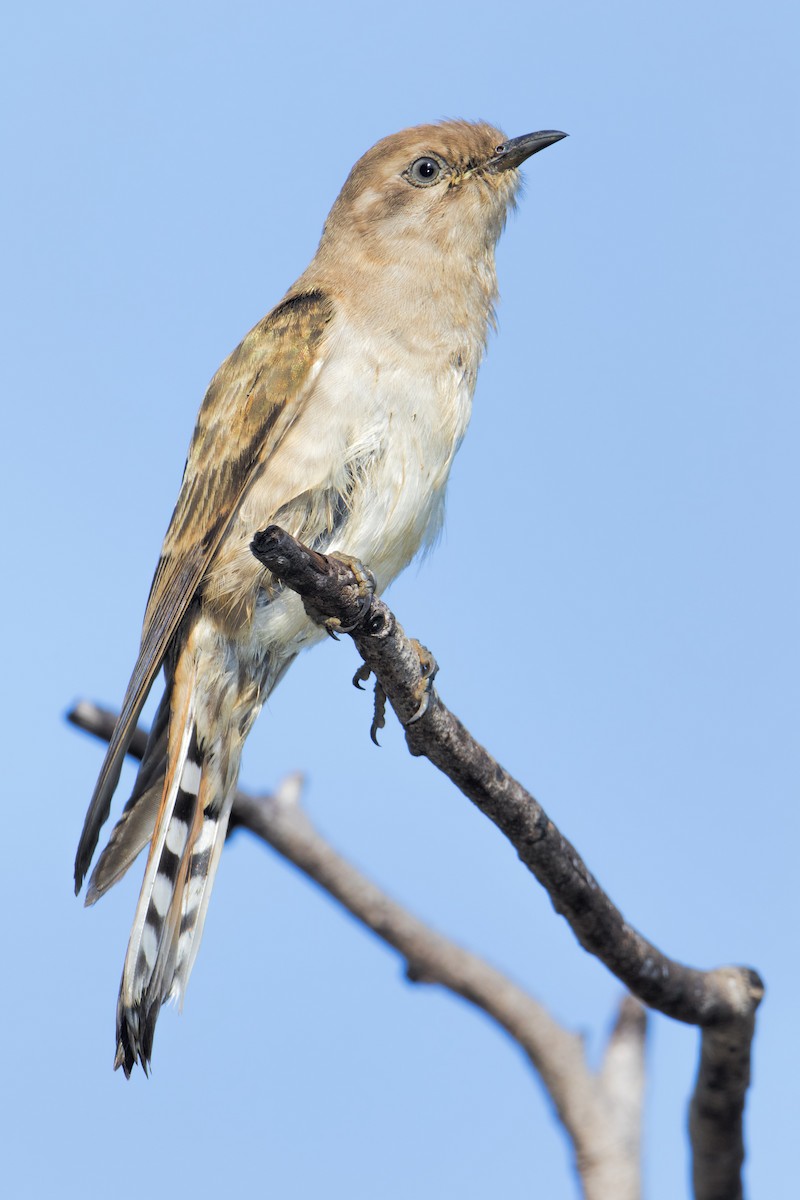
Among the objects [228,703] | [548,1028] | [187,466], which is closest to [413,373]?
[187,466]

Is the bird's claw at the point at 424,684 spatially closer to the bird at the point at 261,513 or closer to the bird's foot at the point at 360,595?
the bird's foot at the point at 360,595

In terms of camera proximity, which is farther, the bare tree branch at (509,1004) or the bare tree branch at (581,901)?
the bare tree branch at (509,1004)

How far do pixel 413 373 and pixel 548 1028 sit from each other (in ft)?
8.10

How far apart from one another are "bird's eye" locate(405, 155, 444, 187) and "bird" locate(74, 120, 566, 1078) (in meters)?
0.39

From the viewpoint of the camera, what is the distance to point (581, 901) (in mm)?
4164

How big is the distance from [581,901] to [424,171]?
349 cm

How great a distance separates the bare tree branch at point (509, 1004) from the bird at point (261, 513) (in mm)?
249

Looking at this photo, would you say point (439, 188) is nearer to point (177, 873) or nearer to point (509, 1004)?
point (177, 873)

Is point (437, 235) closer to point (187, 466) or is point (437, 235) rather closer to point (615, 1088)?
point (187, 466)

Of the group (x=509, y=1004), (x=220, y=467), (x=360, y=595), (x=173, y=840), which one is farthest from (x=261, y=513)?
(x=509, y=1004)

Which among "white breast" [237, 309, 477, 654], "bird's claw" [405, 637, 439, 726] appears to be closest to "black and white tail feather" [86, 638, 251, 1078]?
"white breast" [237, 309, 477, 654]

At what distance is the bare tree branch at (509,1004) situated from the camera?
4.30 m

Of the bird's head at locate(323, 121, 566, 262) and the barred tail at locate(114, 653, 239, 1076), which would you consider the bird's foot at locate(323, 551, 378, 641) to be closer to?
the barred tail at locate(114, 653, 239, 1076)

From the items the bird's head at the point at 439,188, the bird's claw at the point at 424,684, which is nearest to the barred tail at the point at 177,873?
the bird's claw at the point at 424,684
